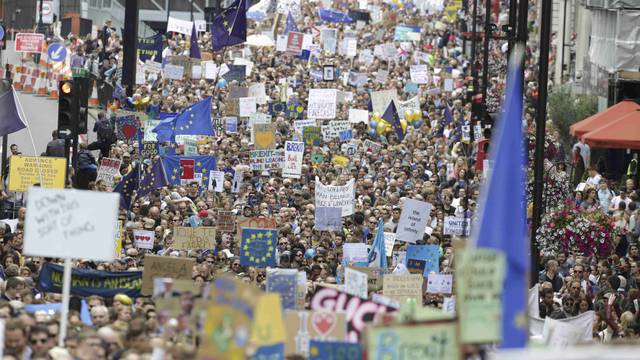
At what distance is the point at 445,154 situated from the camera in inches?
1480

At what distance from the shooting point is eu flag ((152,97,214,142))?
30938mm

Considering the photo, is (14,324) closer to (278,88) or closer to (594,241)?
(594,241)

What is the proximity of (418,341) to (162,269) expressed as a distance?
266 inches

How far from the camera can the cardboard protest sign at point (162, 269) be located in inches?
665

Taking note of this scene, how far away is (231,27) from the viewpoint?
3619cm

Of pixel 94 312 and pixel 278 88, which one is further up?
pixel 278 88

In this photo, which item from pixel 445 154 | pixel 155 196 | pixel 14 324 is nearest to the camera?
pixel 14 324

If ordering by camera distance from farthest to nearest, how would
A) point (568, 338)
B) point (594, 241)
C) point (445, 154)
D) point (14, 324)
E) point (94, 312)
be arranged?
1. point (445, 154)
2. point (594, 241)
3. point (94, 312)
4. point (568, 338)
5. point (14, 324)

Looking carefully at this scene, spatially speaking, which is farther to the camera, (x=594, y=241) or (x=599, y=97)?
(x=599, y=97)

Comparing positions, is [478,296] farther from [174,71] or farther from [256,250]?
[174,71]

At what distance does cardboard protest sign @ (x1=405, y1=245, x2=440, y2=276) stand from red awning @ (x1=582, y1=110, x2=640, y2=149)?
7.40m

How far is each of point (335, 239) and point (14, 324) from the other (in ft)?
34.8

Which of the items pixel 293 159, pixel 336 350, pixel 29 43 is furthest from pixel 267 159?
pixel 29 43

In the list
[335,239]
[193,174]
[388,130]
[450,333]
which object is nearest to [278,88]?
[388,130]
